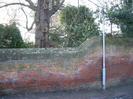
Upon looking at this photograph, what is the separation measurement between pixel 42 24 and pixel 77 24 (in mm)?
1750

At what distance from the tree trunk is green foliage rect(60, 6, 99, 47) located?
3.41 feet

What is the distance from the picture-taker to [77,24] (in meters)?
15.2

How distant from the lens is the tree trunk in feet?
48.6

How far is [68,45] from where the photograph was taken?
584 inches

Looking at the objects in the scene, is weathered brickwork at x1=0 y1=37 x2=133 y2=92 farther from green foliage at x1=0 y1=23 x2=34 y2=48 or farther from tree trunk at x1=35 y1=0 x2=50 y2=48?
tree trunk at x1=35 y1=0 x2=50 y2=48

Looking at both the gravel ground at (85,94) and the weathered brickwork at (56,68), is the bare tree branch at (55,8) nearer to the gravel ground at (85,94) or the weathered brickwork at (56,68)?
the weathered brickwork at (56,68)

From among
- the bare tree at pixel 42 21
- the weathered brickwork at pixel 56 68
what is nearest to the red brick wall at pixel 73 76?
the weathered brickwork at pixel 56 68

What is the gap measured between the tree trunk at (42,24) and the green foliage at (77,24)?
1039mm

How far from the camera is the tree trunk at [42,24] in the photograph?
48.6ft

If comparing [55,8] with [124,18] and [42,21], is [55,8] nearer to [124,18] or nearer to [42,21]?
[42,21]

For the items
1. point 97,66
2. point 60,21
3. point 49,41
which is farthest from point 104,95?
point 60,21

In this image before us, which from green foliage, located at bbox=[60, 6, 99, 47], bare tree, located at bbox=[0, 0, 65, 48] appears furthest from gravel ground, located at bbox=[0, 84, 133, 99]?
bare tree, located at bbox=[0, 0, 65, 48]

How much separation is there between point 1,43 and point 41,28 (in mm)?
2468

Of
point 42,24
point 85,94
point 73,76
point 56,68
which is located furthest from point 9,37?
point 85,94
